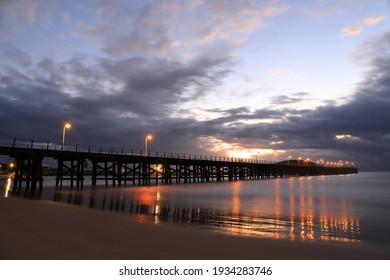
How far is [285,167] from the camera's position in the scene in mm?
97375

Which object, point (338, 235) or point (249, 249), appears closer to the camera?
point (249, 249)

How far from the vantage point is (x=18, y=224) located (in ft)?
25.3

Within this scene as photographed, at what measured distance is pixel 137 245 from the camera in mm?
6176

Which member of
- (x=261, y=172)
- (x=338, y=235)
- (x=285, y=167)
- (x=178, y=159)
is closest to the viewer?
(x=338, y=235)

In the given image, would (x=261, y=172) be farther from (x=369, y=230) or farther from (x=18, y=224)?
(x=18, y=224)

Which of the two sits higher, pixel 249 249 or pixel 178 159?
pixel 178 159

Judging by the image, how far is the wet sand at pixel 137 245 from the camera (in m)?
5.40

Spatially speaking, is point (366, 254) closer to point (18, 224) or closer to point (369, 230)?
point (369, 230)

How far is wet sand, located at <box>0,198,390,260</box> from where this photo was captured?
17.7ft
